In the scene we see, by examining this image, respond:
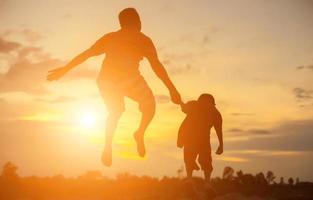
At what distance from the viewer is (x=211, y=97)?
1769cm

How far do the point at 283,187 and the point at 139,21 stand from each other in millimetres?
16331

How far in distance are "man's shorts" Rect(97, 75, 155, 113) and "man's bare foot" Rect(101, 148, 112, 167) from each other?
2.88ft

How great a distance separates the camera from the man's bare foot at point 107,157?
10695 millimetres

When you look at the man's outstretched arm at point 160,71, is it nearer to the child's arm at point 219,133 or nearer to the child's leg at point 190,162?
the child's arm at point 219,133

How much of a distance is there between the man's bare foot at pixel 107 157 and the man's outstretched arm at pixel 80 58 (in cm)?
186

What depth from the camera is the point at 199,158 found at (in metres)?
17.8

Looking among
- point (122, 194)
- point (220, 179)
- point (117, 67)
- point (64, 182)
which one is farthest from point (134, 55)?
point (220, 179)

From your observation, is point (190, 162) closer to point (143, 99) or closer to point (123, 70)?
point (143, 99)

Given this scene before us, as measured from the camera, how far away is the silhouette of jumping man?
10.3m

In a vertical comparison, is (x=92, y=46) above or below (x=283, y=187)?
above

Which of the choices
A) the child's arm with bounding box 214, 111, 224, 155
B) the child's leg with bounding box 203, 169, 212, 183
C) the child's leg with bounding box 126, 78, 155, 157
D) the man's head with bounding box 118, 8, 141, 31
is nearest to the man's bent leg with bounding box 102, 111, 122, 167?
the child's leg with bounding box 126, 78, 155, 157

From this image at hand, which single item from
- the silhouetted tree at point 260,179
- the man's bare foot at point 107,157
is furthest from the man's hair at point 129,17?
the silhouetted tree at point 260,179

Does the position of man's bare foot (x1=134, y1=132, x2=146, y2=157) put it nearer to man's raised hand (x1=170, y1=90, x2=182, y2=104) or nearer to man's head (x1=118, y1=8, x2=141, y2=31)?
man's raised hand (x1=170, y1=90, x2=182, y2=104)

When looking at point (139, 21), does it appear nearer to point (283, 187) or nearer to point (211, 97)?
point (211, 97)
